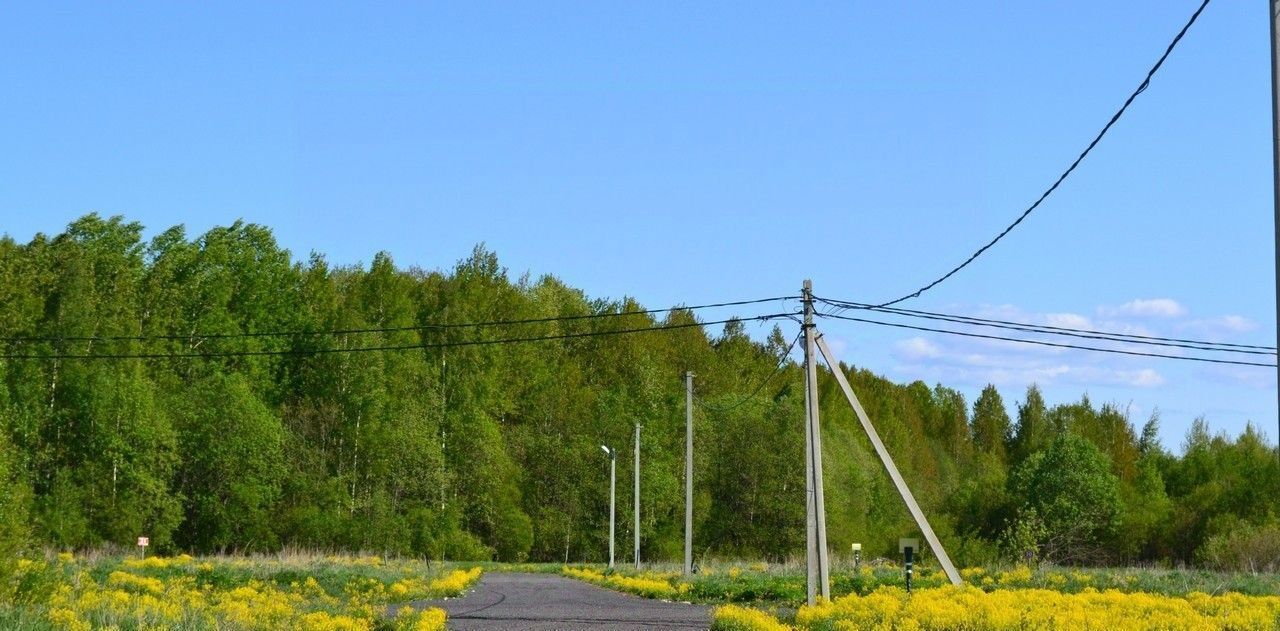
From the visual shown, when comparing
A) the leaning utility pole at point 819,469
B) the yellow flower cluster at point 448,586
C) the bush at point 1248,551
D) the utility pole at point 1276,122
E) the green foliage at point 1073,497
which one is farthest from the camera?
the green foliage at point 1073,497

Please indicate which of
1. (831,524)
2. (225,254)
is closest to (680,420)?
(831,524)

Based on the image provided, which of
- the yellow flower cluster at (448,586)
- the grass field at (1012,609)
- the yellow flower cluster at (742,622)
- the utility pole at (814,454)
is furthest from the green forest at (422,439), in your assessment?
the yellow flower cluster at (742,622)

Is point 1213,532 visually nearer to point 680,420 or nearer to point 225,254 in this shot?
point 680,420

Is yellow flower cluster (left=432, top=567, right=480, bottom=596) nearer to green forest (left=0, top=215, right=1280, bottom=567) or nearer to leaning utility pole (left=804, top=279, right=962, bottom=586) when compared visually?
leaning utility pole (left=804, top=279, right=962, bottom=586)

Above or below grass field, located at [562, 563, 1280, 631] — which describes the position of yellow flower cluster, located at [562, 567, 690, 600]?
below

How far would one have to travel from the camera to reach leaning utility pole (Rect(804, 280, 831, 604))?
87.2ft

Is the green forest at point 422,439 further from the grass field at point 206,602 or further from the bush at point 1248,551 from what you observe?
the grass field at point 206,602

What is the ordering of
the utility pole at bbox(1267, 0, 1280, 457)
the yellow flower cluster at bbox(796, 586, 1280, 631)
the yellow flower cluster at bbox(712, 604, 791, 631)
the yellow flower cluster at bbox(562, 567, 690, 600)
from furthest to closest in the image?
the yellow flower cluster at bbox(562, 567, 690, 600)
the yellow flower cluster at bbox(712, 604, 791, 631)
the yellow flower cluster at bbox(796, 586, 1280, 631)
the utility pole at bbox(1267, 0, 1280, 457)

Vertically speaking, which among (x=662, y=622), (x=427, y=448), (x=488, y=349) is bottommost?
(x=662, y=622)

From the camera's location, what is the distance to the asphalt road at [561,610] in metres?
24.2

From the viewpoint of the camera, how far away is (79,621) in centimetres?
1553

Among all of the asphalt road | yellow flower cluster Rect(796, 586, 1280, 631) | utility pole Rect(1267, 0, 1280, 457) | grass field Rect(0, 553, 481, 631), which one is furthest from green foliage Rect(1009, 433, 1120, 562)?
utility pole Rect(1267, 0, 1280, 457)

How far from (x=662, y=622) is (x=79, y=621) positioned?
1188 centimetres

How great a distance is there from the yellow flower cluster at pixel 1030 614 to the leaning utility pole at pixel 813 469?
3.64 m
